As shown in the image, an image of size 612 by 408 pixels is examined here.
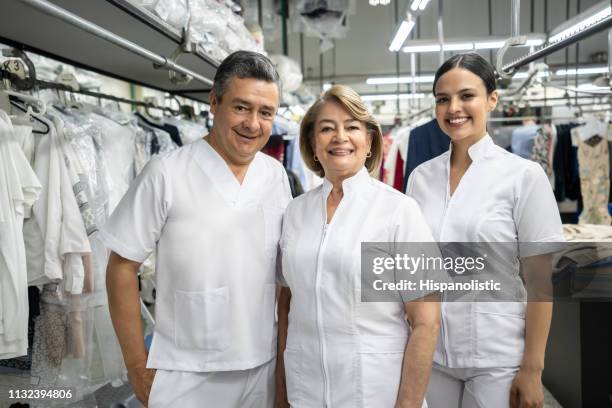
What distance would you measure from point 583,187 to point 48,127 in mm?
4605

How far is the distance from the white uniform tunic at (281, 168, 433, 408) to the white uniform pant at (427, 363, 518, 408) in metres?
0.31

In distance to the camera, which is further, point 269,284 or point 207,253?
point 269,284

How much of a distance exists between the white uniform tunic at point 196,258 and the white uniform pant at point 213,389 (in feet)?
0.12

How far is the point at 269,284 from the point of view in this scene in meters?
1.60

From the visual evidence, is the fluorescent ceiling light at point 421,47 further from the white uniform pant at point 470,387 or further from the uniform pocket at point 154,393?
the uniform pocket at point 154,393

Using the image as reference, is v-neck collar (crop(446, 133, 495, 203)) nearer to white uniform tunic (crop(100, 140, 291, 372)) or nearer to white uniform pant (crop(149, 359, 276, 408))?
white uniform tunic (crop(100, 140, 291, 372))

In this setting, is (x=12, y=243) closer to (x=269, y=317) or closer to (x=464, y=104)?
(x=269, y=317)

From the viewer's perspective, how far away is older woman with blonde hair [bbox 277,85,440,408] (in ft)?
4.36

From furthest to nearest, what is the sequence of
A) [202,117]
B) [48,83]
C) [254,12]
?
1. [254,12]
2. [202,117]
3. [48,83]

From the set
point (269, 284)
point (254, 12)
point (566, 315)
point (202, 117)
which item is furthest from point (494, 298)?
point (254, 12)

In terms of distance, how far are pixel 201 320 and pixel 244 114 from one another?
0.66 meters

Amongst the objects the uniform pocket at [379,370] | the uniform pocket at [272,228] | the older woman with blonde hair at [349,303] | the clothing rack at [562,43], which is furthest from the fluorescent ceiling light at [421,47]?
the uniform pocket at [379,370]

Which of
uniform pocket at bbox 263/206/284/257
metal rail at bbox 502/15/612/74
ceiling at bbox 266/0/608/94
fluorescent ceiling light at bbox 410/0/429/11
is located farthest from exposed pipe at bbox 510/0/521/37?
ceiling at bbox 266/0/608/94

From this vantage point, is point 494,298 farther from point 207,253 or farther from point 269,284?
point 207,253
